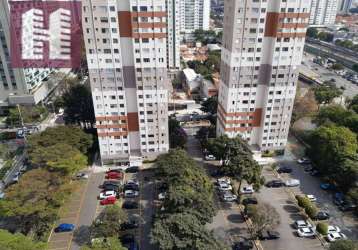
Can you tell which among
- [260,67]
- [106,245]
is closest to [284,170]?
Result: [260,67]

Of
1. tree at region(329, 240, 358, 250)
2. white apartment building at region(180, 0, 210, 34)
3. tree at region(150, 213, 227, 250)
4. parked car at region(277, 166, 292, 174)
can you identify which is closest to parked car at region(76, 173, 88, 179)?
tree at region(150, 213, 227, 250)

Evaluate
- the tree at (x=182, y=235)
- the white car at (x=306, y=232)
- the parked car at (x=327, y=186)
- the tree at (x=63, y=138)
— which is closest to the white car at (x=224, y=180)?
the white car at (x=306, y=232)

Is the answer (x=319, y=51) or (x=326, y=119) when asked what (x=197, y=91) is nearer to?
(x=326, y=119)

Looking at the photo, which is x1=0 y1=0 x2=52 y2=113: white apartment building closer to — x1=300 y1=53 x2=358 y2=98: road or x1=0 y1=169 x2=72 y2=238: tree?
x1=0 y1=169 x2=72 y2=238: tree

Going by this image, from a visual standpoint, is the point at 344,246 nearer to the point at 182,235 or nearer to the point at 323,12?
the point at 182,235

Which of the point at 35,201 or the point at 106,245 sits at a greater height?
the point at 35,201

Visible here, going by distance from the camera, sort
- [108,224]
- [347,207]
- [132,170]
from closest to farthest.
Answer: [108,224], [347,207], [132,170]
